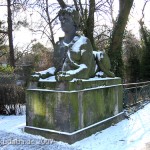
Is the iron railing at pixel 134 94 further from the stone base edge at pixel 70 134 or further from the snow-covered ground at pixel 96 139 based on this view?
the stone base edge at pixel 70 134

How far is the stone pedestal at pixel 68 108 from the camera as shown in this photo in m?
5.91

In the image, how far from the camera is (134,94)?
10.6m

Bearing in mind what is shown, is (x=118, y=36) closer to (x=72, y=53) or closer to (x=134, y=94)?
(x=134, y=94)

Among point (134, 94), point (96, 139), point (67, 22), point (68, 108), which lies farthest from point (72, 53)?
point (134, 94)

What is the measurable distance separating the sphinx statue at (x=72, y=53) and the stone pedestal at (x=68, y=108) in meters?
0.26

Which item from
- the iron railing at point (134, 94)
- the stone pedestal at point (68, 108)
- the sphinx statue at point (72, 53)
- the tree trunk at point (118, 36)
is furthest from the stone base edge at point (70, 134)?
the tree trunk at point (118, 36)

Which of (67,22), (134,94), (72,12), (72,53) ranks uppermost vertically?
(72,12)

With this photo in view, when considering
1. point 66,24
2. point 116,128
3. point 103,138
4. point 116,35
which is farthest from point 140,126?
point 116,35

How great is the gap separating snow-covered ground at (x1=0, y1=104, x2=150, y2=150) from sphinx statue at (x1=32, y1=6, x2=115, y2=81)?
1451 mm

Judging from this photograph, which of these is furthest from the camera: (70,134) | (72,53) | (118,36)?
(118,36)

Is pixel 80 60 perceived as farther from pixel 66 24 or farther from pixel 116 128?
pixel 116 128

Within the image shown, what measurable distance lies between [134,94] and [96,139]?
4855 millimetres

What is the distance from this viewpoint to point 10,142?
19.3 feet

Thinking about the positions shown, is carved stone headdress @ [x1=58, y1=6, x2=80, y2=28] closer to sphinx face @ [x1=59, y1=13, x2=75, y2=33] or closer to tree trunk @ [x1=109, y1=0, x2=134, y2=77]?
sphinx face @ [x1=59, y1=13, x2=75, y2=33]
